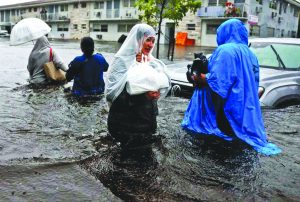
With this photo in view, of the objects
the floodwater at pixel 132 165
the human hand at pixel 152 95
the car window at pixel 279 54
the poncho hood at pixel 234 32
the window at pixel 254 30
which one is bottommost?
the floodwater at pixel 132 165

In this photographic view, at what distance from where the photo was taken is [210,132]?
15.3 ft

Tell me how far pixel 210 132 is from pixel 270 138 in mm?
1192

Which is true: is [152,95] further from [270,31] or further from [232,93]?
[270,31]

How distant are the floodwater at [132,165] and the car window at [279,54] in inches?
46.3

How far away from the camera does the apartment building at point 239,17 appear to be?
3328cm

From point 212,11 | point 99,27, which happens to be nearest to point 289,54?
point 212,11

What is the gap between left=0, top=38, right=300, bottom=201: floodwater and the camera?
10.7 feet

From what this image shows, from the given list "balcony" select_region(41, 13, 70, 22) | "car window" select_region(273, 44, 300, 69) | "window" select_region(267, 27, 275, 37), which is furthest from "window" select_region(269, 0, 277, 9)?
"car window" select_region(273, 44, 300, 69)

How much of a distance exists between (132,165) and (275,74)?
347 centimetres

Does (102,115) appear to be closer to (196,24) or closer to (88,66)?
(88,66)

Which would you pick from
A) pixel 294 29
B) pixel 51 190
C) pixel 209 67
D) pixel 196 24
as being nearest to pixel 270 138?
pixel 209 67

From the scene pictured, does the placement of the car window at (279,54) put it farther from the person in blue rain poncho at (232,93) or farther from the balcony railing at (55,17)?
the balcony railing at (55,17)

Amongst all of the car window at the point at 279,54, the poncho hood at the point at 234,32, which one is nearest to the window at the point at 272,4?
the car window at the point at 279,54

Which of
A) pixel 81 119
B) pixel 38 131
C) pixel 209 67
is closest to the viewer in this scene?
pixel 209 67
